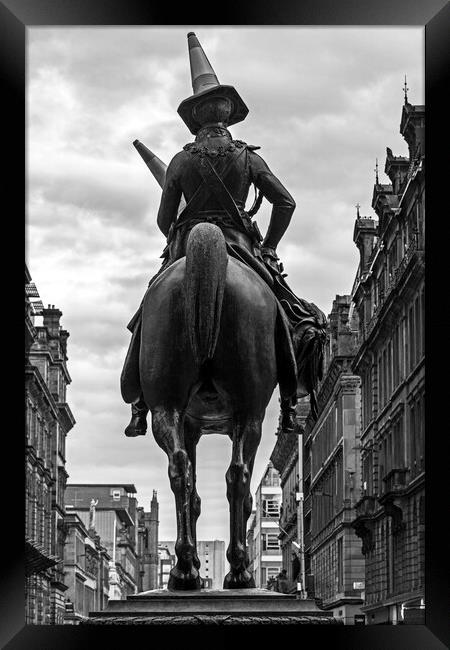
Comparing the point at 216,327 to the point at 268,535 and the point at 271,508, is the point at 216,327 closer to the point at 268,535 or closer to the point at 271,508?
the point at 268,535

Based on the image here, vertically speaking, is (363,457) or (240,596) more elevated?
(363,457)

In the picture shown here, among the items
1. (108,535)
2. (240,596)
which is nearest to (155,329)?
(240,596)

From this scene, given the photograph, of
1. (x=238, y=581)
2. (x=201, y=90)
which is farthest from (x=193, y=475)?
(x=201, y=90)

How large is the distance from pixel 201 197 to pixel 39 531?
7608 cm

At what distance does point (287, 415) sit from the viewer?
866 centimetres

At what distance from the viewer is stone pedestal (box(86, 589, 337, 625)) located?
23.4ft

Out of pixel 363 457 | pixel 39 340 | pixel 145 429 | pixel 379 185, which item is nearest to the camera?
pixel 145 429

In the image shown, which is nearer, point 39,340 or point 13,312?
point 13,312

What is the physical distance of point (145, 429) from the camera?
8.53 m

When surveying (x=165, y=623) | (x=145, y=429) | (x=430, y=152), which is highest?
(x=430, y=152)

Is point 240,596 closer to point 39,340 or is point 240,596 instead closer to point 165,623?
point 165,623

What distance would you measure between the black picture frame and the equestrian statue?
94 cm

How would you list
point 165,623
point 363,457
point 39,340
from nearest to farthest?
point 165,623 → point 363,457 → point 39,340

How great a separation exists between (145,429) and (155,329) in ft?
2.83
